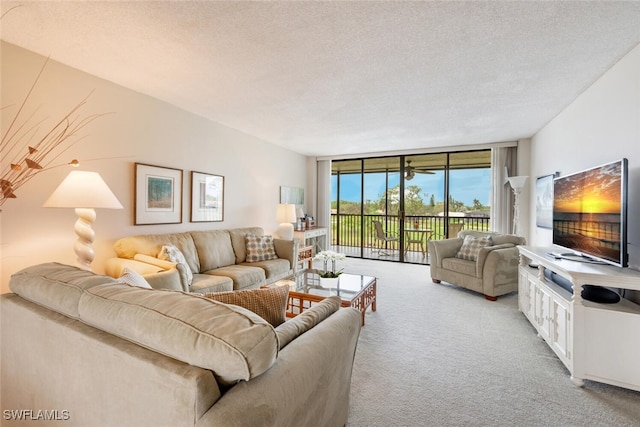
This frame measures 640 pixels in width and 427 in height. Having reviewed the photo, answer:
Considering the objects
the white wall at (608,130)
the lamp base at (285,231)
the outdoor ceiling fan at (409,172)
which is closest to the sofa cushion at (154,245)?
the lamp base at (285,231)

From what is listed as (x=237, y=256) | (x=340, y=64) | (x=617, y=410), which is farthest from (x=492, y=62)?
(x=237, y=256)

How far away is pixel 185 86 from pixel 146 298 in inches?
103

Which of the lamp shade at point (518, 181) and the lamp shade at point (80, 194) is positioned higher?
the lamp shade at point (518, 181)

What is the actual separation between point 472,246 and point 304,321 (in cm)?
373

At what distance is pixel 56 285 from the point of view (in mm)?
1146

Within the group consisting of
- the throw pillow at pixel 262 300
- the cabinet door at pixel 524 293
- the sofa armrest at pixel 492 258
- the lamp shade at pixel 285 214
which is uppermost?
the lamp shade at pixel 285 214

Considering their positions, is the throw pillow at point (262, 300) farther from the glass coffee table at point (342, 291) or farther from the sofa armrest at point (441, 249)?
the sofa armrest at point (441, 249)

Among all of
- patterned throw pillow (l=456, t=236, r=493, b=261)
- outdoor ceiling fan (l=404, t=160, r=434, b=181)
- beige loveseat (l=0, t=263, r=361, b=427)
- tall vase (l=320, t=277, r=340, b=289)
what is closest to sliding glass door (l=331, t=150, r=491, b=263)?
outdoor ceiling fan (l=404, t=160, r=434, b=181)

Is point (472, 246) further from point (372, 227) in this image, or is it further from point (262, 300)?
point (262, 300)

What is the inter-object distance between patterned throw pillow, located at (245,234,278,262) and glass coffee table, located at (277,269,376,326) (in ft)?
2.28

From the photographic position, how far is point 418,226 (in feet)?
22.1

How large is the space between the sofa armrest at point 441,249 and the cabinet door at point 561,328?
2106 millimetres

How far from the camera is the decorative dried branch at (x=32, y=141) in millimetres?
2203

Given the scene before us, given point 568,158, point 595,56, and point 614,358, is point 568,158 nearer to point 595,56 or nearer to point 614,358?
point 595,56
